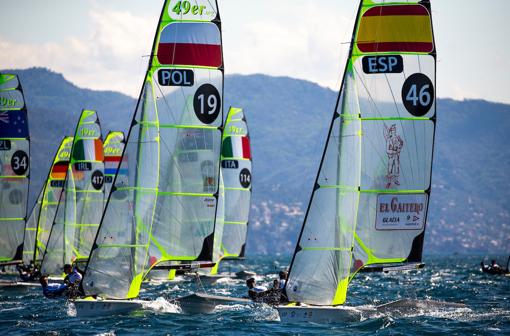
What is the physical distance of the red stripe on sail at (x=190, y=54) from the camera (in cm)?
3100

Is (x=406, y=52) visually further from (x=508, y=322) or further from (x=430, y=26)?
(x=508, y=322)

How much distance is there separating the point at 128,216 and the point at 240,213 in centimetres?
2448

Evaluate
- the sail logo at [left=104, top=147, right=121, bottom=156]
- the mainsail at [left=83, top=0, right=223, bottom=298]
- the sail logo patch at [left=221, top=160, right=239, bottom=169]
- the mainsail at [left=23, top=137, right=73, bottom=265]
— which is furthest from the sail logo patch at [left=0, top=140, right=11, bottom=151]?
the sail logo patch at [left=221, top=160, right=239, bottom=169]

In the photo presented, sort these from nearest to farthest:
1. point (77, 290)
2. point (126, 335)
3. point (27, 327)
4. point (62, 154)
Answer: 1. point (126, 335)
2. point (27, 327)
3. point (77, 290)
4. point (62, 154)

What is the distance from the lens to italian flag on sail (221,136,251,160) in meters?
53.3

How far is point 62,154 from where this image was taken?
53219mm

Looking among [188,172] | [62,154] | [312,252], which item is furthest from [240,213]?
[312,252]

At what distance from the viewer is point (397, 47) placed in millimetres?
29984

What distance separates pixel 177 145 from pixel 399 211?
7818 mm

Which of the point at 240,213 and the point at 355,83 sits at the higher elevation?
the point at 355,83

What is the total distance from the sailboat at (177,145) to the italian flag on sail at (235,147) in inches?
847

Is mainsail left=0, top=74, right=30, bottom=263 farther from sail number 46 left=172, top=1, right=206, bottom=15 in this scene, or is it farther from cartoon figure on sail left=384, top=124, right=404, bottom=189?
cartoon figure on sail left=384, top=124, right=404, bottom=189

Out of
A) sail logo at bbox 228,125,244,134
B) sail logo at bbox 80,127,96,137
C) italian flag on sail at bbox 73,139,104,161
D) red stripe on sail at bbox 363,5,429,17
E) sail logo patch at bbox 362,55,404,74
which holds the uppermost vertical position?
red stripe on sail at bbox 363,5,429,17

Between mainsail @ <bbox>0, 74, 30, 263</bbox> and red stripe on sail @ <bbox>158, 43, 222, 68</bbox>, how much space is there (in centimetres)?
1258
